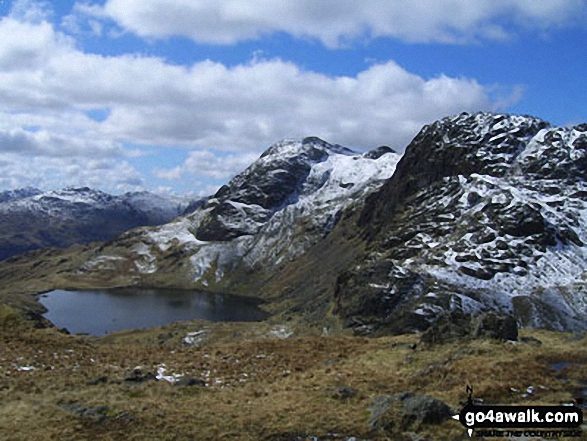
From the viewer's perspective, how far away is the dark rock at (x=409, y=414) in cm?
1884

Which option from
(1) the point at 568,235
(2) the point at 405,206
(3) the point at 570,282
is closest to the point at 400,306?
(3) the point at 570,282

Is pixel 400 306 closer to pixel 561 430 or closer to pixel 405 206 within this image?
pixel 405 206

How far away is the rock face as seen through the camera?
115062 millimetres

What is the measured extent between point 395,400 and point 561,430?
5.99 m

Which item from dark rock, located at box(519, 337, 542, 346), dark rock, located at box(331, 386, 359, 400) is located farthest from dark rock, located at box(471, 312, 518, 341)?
dark rock, located at box(331, 386, 359, 400)

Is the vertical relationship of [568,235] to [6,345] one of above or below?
above

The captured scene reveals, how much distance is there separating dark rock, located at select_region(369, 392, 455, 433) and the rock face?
302 ft

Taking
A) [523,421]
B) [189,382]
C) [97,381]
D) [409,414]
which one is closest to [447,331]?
[409,414]

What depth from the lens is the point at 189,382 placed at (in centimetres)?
2780

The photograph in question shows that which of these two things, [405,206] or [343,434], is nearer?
[343,434]

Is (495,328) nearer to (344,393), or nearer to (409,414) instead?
(344,393)

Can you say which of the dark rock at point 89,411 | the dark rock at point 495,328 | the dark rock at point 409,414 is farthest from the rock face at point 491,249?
the dark rock at point 89,411

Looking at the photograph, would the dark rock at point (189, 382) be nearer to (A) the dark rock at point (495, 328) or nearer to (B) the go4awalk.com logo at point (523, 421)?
(B) the go4awalk.com logo at point (523, 421)

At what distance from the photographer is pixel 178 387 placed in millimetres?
26875
